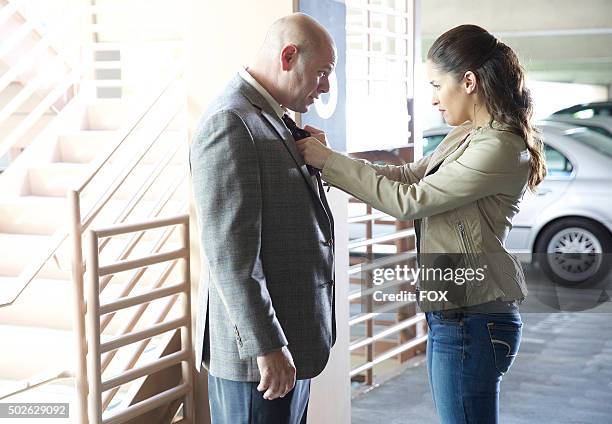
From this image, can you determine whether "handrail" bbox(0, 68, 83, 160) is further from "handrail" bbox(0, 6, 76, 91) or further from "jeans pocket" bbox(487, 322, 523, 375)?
"jeans pocket" bbox(487, 322, 523, 375)

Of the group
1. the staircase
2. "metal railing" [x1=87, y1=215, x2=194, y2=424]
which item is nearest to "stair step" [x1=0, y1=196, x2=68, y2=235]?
the staircase

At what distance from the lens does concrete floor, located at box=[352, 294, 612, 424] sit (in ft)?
12.1

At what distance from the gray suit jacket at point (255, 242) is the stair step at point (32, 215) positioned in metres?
2.05

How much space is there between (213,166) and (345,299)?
162 centimetres

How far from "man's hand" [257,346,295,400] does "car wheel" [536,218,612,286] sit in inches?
197

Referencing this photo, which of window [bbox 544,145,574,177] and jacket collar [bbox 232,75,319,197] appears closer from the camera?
jacket collar [bbox 232,75,319,197]

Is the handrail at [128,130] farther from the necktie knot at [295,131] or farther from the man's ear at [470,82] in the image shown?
the man's ear at [470,82]

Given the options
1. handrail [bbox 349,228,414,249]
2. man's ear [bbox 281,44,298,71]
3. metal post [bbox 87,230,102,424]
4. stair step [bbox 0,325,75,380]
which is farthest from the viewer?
handrail [bbox 349,228,414,249]

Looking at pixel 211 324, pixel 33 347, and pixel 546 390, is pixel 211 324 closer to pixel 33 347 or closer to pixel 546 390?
pixel 33 347

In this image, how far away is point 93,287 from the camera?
7.92ft

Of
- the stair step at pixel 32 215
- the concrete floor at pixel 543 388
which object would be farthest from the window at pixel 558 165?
the stair step at pixel 32 215

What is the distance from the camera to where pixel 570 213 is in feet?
21.2

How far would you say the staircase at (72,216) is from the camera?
256cm

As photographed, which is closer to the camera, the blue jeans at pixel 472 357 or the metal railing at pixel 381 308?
the blue jeans at pixel 472 357
